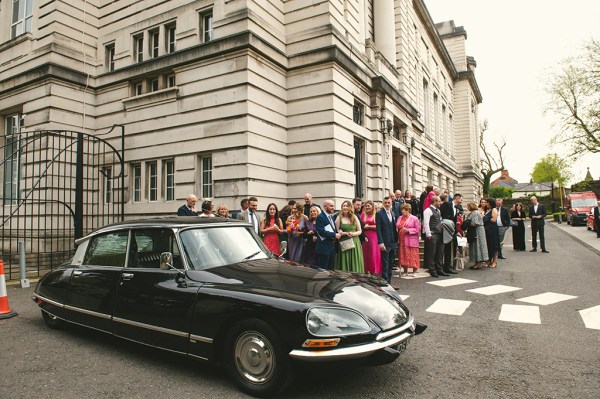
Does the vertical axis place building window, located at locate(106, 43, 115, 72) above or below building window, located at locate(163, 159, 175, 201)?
above

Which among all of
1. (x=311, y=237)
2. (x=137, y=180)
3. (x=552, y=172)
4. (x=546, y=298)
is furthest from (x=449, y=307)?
(x=552, y=172)

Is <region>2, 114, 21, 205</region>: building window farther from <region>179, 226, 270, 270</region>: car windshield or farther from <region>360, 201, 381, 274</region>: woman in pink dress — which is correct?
<region>179, 226, 270, 270</region>: car windshield

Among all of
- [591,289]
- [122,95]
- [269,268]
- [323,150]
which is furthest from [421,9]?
[269,268]

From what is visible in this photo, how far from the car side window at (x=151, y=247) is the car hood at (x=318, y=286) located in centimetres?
57

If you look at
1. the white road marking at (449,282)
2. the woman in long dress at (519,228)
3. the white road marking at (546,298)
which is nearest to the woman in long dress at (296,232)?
the white road marking at (449,282)

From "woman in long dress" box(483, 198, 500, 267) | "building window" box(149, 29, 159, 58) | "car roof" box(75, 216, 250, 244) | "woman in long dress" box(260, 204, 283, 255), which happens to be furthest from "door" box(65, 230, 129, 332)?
"building window" box(149, 29, 159, 58)

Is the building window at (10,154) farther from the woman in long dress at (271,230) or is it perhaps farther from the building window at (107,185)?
the woman in long dress at (271,230)

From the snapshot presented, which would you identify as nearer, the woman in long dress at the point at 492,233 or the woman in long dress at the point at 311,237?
the woman in long dress at the point at 311,237

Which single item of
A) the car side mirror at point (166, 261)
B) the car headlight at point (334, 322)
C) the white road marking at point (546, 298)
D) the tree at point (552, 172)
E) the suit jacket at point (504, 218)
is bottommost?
the white road marking at point (546, 298)

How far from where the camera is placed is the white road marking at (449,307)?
20.6ft

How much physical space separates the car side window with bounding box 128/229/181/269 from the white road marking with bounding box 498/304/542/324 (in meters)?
4.87

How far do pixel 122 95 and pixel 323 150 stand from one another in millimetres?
8357

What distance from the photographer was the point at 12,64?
53.9 ft

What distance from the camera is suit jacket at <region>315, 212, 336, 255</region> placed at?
7.61 m
